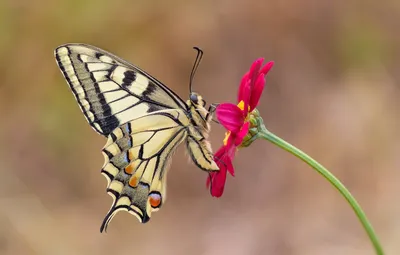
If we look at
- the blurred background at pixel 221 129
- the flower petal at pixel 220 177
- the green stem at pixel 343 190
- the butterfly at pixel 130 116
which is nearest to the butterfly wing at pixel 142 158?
the butterfly at pixel 130 116

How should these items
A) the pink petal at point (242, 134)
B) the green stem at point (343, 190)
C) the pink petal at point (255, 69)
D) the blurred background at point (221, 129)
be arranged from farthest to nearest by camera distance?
1. the blurred background at point (221, 129)
2. the pink petal at point (255, 69)
3. the pink petal at point (242, 134)
4. the green stem at point (343, 190)

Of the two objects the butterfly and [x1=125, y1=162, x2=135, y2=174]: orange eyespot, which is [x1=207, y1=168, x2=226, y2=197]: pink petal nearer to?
the butterfly

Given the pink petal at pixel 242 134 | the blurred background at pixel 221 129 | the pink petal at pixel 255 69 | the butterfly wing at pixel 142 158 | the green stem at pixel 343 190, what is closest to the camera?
the green stem at pixel 343 190

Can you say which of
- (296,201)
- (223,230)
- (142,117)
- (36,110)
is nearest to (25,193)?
(36,110)

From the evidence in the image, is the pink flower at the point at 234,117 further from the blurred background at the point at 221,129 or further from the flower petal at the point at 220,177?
the blurred background at the point at 221,129

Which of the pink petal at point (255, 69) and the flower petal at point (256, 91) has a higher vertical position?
the pink petal at point (255, 69)

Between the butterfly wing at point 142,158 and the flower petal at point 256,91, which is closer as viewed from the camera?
the flower petal at point 256,91

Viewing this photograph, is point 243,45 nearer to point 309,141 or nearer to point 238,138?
point 309,141
